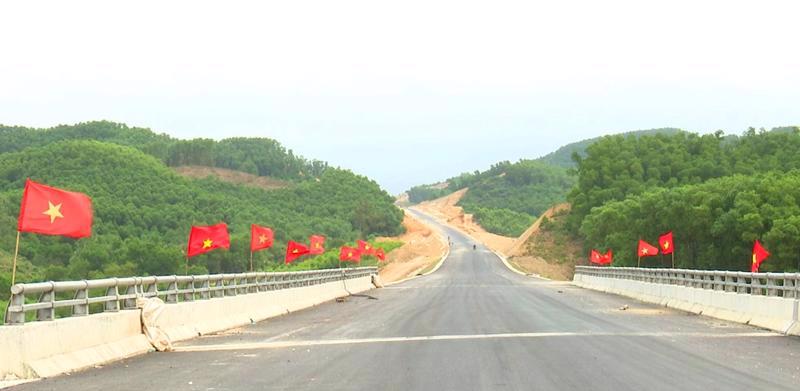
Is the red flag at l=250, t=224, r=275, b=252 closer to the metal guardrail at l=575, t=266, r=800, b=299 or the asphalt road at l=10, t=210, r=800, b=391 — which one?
the asphalt road at l=10, t=210, r=800, b=391

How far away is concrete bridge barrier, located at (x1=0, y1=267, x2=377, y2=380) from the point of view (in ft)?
42.1

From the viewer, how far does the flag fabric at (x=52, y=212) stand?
48.8 ft

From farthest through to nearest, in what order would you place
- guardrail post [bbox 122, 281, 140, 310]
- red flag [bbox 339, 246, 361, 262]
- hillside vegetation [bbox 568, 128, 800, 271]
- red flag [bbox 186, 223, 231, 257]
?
hillside vegetation [bbox 568, 128, 800, 271] → red flag [bbox 339, 246, 361, 262] → red flag [bbox 186, 223, 231, 257] → guardrail post [bbox 122, 281, 140, 310]

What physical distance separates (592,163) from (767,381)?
426 ft

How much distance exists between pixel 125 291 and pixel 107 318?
17.3 feet

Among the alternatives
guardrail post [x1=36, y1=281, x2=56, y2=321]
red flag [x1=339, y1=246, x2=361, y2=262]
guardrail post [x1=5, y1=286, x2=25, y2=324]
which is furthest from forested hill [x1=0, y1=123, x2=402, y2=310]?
guardrail post [x1=5, y1=286, x2=25, y2=324]

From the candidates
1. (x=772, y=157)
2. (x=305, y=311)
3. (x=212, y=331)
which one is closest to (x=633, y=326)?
(x=212, y=331)

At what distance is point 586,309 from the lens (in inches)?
1264

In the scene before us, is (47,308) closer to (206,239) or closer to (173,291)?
(173,291)

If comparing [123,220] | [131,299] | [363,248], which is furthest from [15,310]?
[123,220]

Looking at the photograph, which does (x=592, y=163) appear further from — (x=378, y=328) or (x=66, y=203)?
(x=66, y=203)

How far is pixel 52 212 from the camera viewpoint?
50.0ft

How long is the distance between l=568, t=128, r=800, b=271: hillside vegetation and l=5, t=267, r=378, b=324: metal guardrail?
4607 centimetres

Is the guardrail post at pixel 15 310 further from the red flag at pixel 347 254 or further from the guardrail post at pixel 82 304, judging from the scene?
the red flag at pixel 347 254
